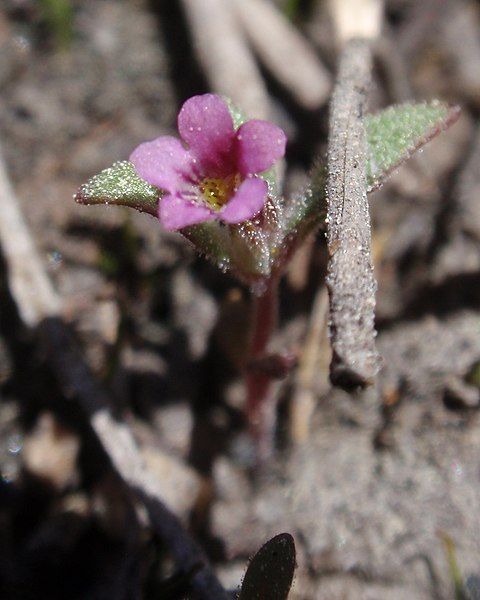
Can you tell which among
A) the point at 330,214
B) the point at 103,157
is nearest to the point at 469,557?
the point at 330,214

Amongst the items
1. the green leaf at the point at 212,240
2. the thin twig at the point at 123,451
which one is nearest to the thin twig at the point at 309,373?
the thin twig at the point at 123,451

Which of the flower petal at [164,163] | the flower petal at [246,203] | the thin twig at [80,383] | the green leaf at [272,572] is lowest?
the green leaf at [272,572]

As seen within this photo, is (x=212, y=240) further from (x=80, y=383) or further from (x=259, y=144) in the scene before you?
(x=80, y=383)

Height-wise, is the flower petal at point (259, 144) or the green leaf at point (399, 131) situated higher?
the flower petal at point (259, 144)

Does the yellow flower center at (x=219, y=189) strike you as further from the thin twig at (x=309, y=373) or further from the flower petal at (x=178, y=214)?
the thin twig at (x=309, y=373)

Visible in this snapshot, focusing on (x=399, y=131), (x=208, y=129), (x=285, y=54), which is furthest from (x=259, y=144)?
(x=285, y=54)

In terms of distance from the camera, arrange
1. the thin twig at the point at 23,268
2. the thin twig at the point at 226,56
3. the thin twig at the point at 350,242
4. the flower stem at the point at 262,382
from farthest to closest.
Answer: the thin twig at the point at 226,56 < the thin twig at the point at 23,268 < the flower stem at the point at 262,382 < the thin twig at the point at 350,242
